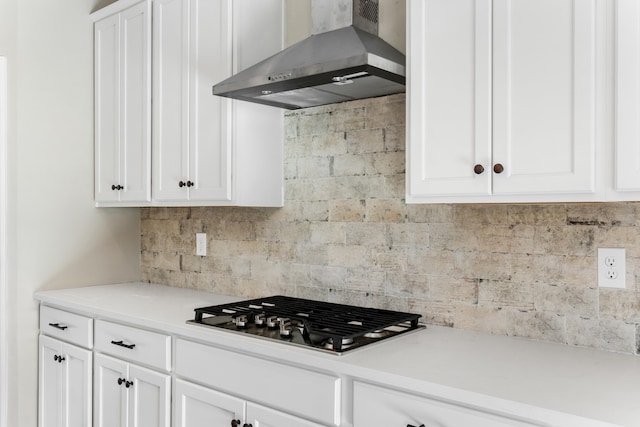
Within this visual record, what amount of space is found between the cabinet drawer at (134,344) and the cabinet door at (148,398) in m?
0.05

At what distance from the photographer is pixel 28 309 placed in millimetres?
2961

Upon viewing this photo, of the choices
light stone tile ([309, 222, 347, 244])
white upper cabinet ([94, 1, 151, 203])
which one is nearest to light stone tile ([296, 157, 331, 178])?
light stone tile ([309, 222, 347, 244])

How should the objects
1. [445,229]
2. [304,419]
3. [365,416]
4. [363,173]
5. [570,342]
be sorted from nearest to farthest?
[365,416]
[304,419]
[570,342]
[445,229]
[363,173]

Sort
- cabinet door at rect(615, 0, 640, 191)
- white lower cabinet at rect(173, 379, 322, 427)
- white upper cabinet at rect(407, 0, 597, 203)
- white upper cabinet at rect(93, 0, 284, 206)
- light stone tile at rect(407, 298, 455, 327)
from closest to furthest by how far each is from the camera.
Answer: cabinet door at rect(615, 0, 640, 191)
white upper cabinet at rect(407, 0, 597, 203)
white lower cabinet at rect(173, 379, 322, 427)
light stone tile at rect(407, 298, 455, 327)
white upper cabinet at rect(93, 0, 284, 206)

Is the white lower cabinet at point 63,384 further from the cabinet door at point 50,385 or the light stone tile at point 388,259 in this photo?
the light stone tile at point 388,259

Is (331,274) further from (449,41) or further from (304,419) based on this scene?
(449,41)

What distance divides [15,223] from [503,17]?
2.67 meters

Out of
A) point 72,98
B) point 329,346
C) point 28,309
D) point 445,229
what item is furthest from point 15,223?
point 445,229

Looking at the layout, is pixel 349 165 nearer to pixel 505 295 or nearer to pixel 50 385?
pixel 505 295

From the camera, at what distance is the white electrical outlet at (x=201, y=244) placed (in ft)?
10.1

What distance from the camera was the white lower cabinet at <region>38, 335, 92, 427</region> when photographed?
2646 mm

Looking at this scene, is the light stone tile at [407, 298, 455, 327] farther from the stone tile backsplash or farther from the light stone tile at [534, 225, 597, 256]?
the light stone tile at [534, 225, 597, 256]

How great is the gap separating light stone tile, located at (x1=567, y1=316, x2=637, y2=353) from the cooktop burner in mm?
547

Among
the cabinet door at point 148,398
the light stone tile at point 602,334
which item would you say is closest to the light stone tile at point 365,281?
the light stone tile at point 602,334
